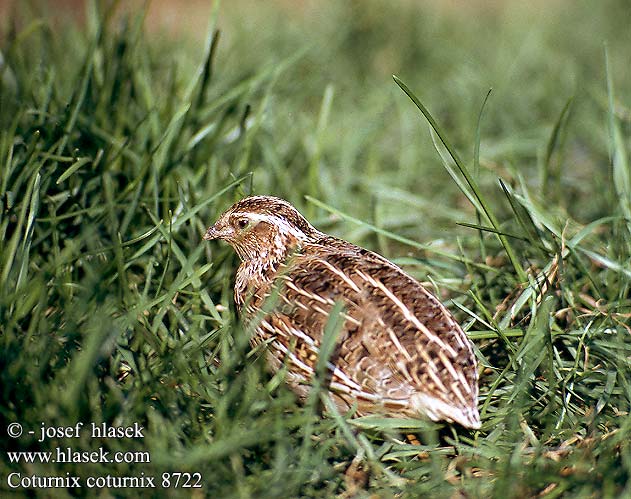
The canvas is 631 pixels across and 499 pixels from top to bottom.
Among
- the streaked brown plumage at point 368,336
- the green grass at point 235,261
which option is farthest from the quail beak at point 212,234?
the streaked brown plumage at point 368,336

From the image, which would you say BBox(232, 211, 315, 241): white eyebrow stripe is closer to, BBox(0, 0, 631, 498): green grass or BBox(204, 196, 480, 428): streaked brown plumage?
BBox(204, 196, 480, 428): streaked brown plumage

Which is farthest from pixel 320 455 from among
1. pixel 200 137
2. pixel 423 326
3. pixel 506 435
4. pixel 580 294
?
pixel 200 137

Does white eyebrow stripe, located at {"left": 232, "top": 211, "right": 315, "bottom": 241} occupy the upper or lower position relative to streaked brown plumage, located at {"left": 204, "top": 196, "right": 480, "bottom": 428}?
upper

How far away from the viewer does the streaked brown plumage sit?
2959 mm

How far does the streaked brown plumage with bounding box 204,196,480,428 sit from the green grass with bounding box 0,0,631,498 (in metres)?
0.14

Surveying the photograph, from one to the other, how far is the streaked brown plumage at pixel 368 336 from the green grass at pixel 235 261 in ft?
0.47

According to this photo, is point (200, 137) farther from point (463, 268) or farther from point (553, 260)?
point (553, 260)

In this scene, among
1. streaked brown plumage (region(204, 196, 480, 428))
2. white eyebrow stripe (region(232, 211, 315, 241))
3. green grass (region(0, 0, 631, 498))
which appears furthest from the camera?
white eyebrow stripe (region(232, 211, 315, 241))

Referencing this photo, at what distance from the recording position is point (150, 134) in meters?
4.39

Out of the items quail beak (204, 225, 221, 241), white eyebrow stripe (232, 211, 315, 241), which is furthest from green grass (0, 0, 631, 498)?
white eyebrow stripe (232, 211, 315, 241)

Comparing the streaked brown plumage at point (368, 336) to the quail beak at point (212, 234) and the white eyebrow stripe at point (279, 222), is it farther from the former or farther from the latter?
the quail beak at point (212, 234)

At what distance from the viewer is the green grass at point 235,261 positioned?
9.18 feet

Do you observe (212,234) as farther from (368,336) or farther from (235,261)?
(368,336)

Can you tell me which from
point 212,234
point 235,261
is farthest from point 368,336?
point 235,261
